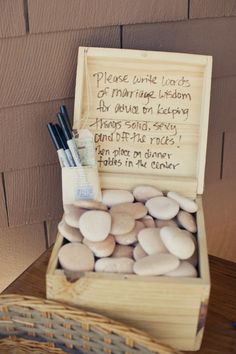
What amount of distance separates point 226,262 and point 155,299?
26 centimetres

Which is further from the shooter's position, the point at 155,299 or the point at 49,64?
the point at 49,64

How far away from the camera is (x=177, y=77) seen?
0.77 metres

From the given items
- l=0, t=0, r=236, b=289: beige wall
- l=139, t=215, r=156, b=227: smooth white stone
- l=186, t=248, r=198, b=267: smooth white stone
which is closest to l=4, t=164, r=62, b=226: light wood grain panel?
l=0, t=0, r=236, b=289: beige wall

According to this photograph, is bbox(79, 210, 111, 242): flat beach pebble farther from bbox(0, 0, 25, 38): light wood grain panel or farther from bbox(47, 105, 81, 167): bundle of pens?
bbox(0, 0, 25, 38): light wood grain panel

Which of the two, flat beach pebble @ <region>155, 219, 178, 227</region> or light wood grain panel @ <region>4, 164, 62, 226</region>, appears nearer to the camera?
flat beach pebble @ <region>155, 219, 178, 227</region>

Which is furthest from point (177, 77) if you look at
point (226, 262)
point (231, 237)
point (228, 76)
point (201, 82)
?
point (231, 237)

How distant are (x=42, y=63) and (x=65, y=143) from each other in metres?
0.15

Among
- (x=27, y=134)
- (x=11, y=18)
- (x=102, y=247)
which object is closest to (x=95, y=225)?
(x=102, y=247)

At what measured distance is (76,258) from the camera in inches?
24.7

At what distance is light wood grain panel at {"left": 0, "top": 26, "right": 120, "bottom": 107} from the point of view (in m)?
0.76

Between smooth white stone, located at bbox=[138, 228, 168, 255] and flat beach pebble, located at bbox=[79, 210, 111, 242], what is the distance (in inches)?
1.9

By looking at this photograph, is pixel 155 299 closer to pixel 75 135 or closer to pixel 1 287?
pixel 75 135

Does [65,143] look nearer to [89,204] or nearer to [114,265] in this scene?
[89,204]

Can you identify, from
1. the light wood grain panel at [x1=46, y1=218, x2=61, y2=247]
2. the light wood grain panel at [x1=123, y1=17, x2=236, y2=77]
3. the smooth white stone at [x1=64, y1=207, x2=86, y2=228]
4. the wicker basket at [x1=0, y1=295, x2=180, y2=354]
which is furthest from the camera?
the light wood grain panel at [x1=46, y1=218, x2=61, y2=247]
